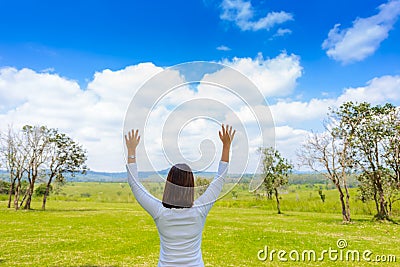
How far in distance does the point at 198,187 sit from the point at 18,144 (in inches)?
1198

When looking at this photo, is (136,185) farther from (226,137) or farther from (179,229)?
(226,137)

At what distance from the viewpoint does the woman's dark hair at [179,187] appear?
287 cm

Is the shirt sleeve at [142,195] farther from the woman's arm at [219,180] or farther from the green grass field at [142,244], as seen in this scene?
the green grass field at [142,244]

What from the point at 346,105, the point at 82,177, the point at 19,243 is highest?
the point at 346,105

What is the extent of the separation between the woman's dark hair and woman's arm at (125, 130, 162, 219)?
0.56ft

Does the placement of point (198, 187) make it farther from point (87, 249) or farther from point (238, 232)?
point (238, 232)

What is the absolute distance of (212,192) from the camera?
3162mm

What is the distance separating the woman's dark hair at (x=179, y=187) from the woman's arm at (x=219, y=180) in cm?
17

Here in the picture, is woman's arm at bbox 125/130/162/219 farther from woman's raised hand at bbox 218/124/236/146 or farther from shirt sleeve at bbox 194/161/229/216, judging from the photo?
woman's raised hand at bbox 218/124/236/146

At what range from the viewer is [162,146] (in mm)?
3354

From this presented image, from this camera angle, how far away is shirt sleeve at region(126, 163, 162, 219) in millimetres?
3021

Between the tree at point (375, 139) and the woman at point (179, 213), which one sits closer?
the woman at point (179, 213)

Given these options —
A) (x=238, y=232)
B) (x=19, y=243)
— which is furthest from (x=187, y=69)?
(x=238, y=232)

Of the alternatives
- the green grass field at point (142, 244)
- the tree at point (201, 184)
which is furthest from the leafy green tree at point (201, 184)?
the green grass field at point (142, 244)
